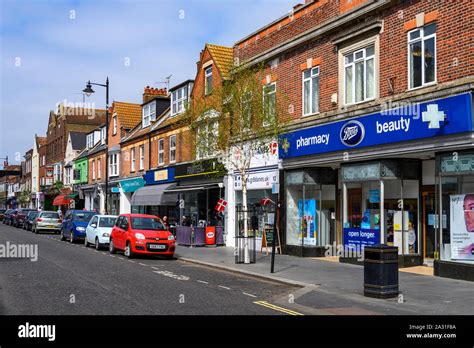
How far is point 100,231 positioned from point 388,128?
1375 cm

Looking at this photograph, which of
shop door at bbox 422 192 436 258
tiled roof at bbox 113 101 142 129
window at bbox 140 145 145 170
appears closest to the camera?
shop door at bbox 422 192 436 258

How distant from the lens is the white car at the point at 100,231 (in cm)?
2442

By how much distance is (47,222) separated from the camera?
38125 millimetres

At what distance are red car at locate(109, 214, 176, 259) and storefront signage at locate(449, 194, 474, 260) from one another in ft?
33.3

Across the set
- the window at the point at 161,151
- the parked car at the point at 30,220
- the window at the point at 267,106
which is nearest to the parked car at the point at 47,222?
the parked car at the point at 30,220

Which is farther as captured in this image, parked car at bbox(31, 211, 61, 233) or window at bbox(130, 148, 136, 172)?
window at bbox(130, 148, 136, 172)

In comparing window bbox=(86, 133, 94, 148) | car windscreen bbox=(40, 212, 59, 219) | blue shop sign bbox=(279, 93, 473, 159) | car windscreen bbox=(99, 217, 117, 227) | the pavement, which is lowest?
the pavement

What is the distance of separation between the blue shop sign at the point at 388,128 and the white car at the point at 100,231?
8476 millimetres

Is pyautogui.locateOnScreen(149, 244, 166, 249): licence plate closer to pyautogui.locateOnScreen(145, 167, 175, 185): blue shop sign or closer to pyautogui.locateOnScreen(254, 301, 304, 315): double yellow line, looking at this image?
pyautogui.locateOnScreen(254, 301, 304, 315): double yellow line

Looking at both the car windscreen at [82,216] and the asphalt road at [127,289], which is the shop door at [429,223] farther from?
the car windscreen at [82,216]

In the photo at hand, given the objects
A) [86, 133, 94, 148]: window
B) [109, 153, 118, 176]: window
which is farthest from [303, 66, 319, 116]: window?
[86, 133, 94, 148]: window

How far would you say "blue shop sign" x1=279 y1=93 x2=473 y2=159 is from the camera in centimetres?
1432

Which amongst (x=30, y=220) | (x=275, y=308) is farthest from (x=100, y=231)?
(x=30, y=220)
